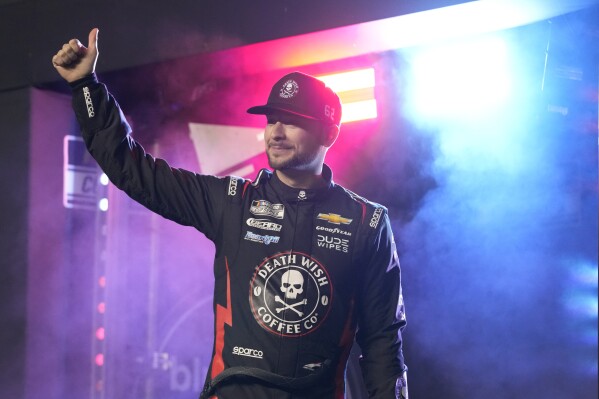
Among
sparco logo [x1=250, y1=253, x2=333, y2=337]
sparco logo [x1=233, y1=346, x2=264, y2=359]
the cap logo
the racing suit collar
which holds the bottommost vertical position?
sparco logo [x1=233, y1=346, x2=264, y2=359]

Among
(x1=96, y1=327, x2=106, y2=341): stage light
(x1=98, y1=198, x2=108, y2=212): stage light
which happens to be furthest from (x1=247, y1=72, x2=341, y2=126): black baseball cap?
(x1=96, y1=327, x2=106, y2=341): stage light

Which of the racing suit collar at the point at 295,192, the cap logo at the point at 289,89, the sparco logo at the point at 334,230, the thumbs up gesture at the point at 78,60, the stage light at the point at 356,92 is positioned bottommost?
the sparco logo at the point at 334,230

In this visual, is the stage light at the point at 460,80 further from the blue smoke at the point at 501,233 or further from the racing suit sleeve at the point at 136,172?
the racing suit sleeve at the point at 136,172

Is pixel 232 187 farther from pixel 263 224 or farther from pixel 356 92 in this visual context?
pixel 356 92

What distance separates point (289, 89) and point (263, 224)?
51cm

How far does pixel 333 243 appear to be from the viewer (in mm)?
2779

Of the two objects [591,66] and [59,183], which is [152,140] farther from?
[591,66]

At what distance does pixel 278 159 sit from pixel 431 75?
55.6 inches

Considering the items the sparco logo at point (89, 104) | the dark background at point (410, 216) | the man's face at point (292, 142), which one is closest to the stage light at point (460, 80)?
the dark background at point (410, 216)

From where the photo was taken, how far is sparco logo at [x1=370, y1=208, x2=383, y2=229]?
9.42 ft

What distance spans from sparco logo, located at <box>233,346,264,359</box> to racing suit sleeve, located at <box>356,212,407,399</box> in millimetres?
422

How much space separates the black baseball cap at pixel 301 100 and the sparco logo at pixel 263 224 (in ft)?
1.30

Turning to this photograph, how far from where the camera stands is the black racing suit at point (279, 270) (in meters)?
2.65

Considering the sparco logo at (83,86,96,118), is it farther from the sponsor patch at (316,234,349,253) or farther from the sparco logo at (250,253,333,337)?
the sponsor patch at (316,234,349,253)
